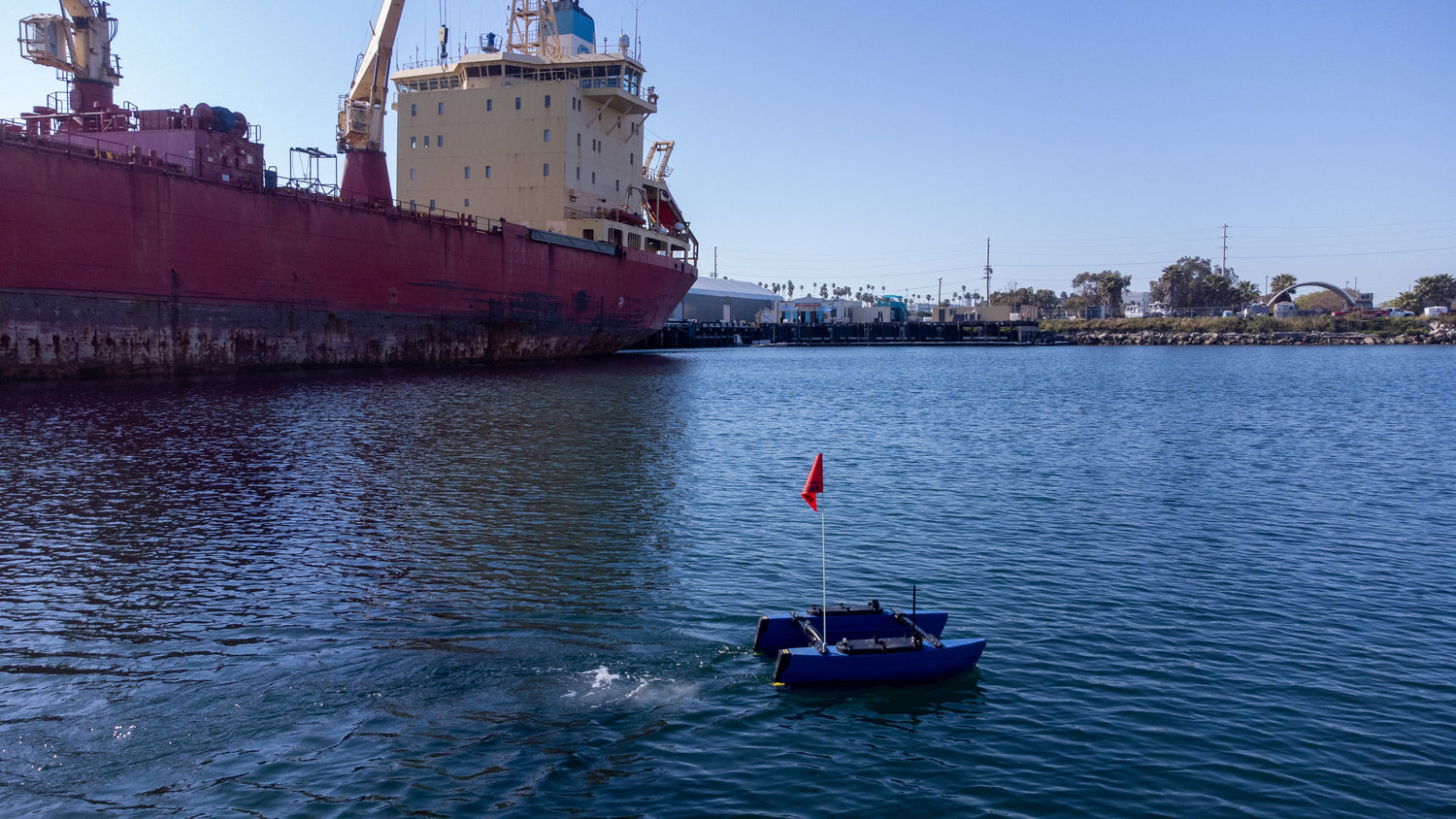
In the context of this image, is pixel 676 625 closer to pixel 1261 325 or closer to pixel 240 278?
pixel 240 278

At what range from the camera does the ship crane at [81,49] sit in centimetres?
3503

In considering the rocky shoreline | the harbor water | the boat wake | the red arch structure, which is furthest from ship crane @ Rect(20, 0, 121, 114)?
the red arch structure

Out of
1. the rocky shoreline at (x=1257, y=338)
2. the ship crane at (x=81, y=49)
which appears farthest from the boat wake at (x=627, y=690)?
the rocky shoreline at (x=1257, y=338)

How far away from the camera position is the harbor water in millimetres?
6906

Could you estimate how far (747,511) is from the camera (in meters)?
16.1

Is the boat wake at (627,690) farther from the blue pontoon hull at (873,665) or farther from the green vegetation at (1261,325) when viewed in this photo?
the green vegetation at (1261,325)

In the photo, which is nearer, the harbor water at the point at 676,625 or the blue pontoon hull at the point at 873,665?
the harbor water at the point at 676,625

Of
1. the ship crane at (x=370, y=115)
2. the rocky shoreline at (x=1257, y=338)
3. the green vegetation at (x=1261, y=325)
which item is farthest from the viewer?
the green vegetation at (x=1261, y=325)

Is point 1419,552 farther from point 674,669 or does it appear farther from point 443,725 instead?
point 443,725

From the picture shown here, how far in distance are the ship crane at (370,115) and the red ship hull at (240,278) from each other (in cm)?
724

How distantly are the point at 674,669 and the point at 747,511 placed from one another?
23.5 feet

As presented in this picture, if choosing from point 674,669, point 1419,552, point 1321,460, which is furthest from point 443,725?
point 1321,460

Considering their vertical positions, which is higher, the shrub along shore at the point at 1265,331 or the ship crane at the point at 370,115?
the ship crane at the point at 370,115

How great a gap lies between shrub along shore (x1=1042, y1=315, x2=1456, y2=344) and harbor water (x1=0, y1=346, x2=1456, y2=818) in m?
121
